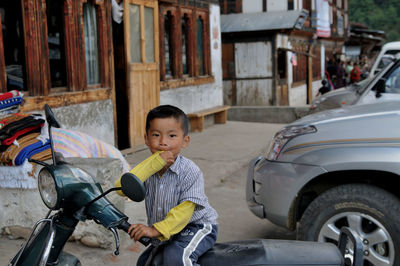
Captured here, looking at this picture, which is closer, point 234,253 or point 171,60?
point 234,253

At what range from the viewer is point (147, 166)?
6.56ft

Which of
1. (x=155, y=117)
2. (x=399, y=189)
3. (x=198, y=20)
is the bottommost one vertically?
(x=399, y=189)

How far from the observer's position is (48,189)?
1.98 metres

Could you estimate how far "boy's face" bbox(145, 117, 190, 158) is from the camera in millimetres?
2277

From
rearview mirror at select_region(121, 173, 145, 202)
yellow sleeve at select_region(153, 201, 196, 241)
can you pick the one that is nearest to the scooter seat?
yellow sleeve at select_region(153, 201, 196, 241)

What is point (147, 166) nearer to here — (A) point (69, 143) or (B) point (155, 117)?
(B) point (155, 117)

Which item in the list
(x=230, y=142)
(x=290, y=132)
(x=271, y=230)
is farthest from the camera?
(x=230, y=142)

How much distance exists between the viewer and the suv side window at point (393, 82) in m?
7.21

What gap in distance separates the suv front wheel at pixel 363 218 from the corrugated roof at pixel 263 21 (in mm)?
14721

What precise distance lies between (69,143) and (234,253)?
341cm

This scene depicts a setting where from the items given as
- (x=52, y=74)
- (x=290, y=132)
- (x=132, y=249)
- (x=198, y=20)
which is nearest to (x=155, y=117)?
(x=290, y=132)

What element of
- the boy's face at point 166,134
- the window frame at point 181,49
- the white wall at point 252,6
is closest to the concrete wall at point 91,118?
the window frame at point 181,49

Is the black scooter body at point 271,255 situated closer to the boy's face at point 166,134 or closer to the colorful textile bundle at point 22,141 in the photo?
the boy's face at point 166,134

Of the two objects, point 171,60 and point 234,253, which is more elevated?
point 171,60
